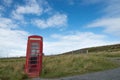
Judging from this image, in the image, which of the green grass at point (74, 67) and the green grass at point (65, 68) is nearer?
the green grass at point (65, 68)

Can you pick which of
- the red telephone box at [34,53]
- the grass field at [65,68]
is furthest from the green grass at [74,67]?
the red telephone box at [34,53]

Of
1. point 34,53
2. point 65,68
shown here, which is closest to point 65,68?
point 65,68

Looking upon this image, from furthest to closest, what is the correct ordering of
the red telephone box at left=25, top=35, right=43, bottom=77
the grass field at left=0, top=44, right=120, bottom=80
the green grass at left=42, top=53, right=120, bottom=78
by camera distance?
the red telephone box at left=25, top=35, right=43, bottom=77
the green grass at left=42, top=53, right=120, bottom=78
the grass field at left=0, top=44, right=120, bottom=80

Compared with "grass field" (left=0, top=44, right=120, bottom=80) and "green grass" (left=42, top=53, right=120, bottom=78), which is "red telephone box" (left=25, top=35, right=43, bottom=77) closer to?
"grass field" (left=0, top=44, right=120, bottom=80)

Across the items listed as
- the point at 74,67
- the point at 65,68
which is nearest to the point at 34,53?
the point at 65,68

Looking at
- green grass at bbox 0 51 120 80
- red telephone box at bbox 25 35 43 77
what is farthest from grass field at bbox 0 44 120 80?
red telephone box at bbox 25 35 43 77

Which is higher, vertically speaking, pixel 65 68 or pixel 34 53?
pixel 34 53

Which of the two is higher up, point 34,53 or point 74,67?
point 34,53

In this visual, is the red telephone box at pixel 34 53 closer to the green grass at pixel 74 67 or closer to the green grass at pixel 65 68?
the green grass at pixel 65 68

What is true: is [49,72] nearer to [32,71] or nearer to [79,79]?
[32,71]

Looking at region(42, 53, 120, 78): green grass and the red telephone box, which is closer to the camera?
region(42, 53, 120, 78): green grass

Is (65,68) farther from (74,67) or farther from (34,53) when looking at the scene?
(34,53)

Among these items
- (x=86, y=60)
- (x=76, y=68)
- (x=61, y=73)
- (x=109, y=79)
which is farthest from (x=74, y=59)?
(x=109, y=79)

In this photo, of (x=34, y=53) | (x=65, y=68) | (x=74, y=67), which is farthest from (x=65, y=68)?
(x=34, y=53)
